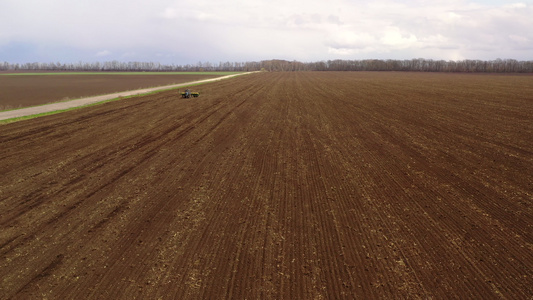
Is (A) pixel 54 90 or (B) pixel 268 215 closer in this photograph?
(B) pixel 268 215

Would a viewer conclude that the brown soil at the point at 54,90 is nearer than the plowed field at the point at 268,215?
No

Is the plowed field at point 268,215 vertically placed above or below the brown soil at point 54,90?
below

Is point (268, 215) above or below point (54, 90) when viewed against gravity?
below

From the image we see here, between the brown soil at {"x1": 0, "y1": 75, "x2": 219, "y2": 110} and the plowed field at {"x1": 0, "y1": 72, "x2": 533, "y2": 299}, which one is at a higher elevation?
the brown soil at {"x1": 0, "y1": 75, "x2": 219, "y2": 110}

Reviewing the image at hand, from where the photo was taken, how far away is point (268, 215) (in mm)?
7547

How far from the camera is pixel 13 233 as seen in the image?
692 cm

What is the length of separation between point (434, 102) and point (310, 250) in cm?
2484

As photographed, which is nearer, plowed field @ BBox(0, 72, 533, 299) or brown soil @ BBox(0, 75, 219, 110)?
plowed field @ BBox(0, 72, 533, 299)

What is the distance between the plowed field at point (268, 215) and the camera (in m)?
5.35

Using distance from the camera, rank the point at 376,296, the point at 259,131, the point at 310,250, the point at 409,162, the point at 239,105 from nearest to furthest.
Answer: the point at 376,296, the point at 310,250, the point at 409,162, the point at 259,131, the point at 239,105

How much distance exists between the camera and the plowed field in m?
5.35

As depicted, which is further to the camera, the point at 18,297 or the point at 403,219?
the point at 403,219

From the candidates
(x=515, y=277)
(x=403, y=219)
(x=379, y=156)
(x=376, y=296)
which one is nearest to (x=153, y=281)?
(x=376, y=296)

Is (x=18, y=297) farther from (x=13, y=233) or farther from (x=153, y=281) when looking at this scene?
(x=13, y=233)
